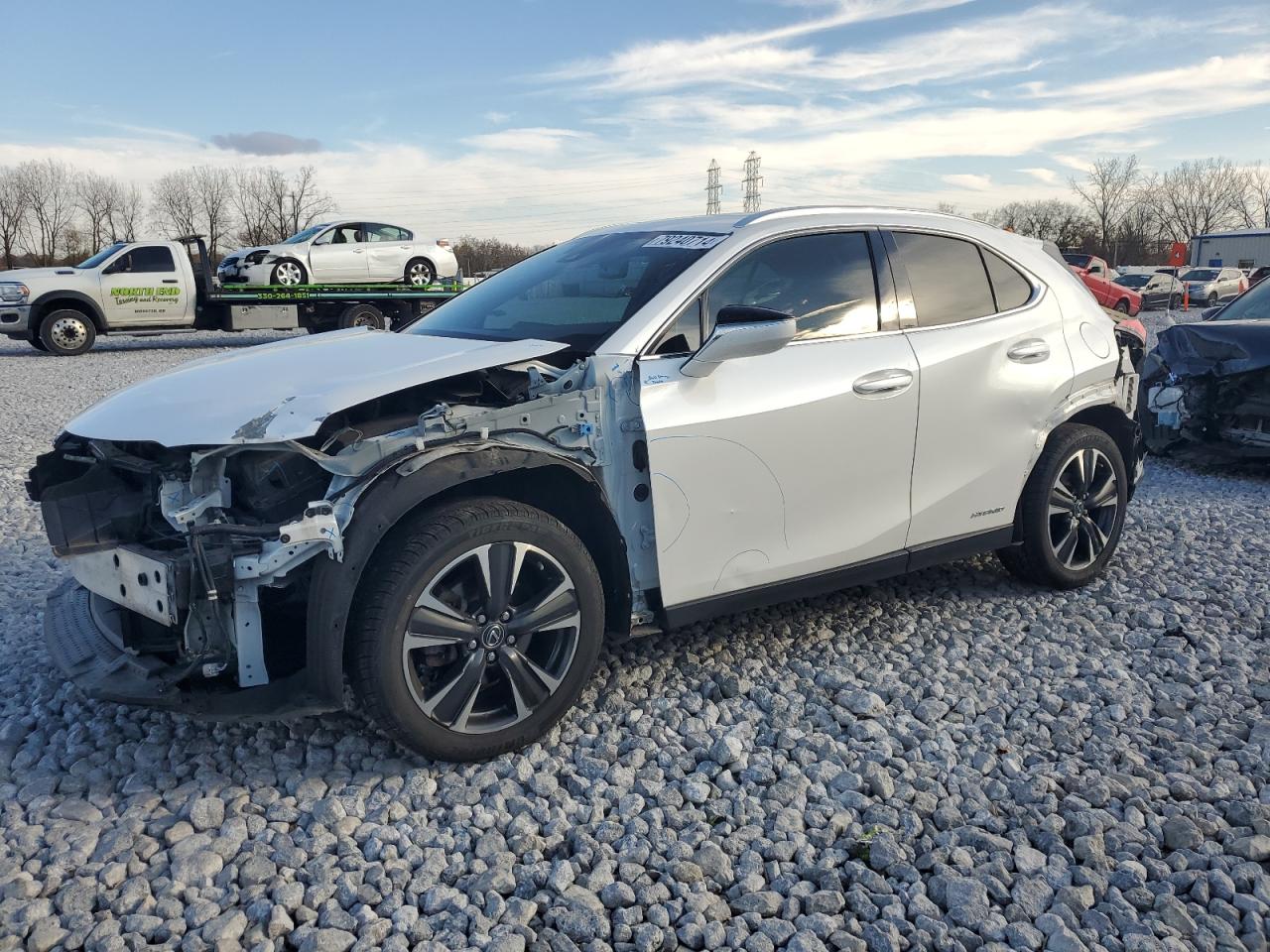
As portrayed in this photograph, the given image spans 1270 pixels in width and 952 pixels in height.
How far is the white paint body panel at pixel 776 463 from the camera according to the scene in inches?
137

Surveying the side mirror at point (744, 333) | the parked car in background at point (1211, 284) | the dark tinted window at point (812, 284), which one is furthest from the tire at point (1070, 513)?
the parked car in background at point (1211, 284)

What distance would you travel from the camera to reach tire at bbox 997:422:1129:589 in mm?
4629

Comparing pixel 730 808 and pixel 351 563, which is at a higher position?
pixel 351 563

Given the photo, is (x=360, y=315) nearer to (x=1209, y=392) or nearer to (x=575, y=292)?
(x=1209, y=392)

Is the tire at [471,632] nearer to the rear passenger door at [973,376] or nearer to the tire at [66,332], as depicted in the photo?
the rear passenger door at [973,376]

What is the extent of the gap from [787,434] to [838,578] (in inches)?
26.7

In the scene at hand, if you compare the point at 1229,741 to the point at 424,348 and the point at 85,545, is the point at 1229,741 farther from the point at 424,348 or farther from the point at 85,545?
the point at 85,545

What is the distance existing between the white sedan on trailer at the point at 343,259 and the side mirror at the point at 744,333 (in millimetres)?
16940

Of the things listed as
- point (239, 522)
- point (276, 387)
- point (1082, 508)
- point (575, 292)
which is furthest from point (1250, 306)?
point (239, 522)

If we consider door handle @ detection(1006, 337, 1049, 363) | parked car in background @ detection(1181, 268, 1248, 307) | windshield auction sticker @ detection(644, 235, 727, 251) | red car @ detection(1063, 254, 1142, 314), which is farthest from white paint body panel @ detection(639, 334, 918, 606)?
parked car in background @ detection(1181, 268, 1248, 307)

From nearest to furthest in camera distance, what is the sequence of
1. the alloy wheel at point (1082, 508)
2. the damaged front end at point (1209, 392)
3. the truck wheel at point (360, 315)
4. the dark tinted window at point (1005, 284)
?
the dark tinted window at point (1005, 284) < the alloy wheel at point (1082, 508) < the damaged front end at point (1209, 392) < the truck wheel at point (360, 315)

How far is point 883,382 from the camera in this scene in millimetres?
3939

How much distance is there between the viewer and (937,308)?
4.27m

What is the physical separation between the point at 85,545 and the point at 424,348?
4.18 feet
